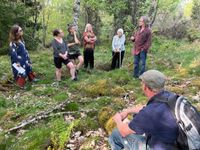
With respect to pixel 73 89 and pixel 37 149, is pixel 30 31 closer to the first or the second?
pixel 73 89

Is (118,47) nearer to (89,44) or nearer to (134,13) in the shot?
(89,44)

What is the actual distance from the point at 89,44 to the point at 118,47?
4.15ft

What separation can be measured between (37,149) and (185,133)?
11.6ft

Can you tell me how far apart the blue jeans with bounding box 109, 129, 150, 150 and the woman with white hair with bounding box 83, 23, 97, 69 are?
8.92m

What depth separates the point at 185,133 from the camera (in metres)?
4.80

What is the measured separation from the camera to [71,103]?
9.48m

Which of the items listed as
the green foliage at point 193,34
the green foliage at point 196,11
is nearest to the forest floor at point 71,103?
the green foliage at point 193,34

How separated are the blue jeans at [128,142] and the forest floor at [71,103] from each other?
1.33 m

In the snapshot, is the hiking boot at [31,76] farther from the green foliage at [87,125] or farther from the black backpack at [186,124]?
the black backpack at [186,124]

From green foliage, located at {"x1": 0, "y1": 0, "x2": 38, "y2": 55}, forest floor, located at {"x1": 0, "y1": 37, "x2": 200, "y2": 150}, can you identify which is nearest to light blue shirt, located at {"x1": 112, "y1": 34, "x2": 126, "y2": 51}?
forest floor, located at {"x1": 0, "y1": 37, "x2": 200, "y2": 150}

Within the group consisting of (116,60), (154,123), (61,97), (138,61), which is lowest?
(116,60)

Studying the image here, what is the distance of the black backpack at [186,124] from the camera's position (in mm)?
4777

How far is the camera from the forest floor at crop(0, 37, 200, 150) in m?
7.71

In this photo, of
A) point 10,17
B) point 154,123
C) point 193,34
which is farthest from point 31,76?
point 193,34
